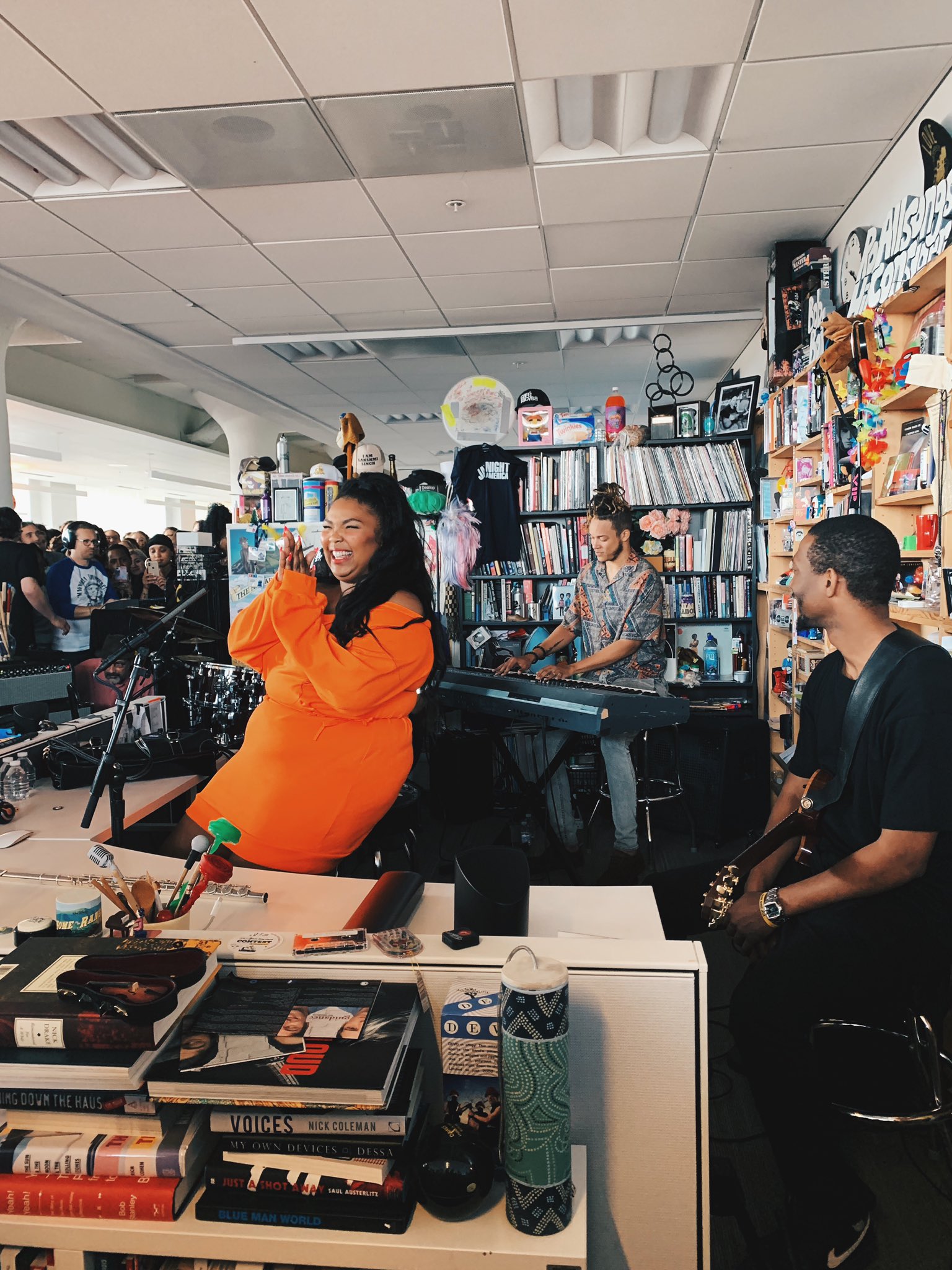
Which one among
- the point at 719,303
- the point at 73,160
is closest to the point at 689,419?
the point at 719,303

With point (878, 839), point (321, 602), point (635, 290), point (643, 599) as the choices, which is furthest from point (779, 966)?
point (635, 290)

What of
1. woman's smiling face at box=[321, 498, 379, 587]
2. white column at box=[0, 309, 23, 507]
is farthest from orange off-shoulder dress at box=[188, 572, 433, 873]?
white column at box=[0, 309, 23, 507]

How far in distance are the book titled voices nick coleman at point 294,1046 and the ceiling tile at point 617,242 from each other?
3.70m

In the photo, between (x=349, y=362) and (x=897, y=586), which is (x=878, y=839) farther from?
(x=349, y=362)

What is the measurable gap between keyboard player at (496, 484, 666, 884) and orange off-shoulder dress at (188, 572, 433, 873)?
1.61 metres

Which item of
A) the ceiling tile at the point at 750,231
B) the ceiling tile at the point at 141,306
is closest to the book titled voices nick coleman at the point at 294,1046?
the ceiling tile at the point at 750,231

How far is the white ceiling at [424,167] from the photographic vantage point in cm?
230

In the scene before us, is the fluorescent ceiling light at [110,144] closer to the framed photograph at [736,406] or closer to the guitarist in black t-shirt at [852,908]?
the guitarist in black t-shirt at [852,908]

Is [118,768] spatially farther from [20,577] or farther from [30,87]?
[20,577]

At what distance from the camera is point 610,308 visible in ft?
16.3

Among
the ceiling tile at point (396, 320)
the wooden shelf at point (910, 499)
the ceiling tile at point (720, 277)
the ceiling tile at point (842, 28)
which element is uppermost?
the ceiling tile at point (396, 320)

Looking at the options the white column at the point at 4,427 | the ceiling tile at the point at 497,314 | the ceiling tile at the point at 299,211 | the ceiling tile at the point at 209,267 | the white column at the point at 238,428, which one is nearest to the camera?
the ceiling tile at the point at 299,211

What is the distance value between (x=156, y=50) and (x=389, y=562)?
1766 millimetres

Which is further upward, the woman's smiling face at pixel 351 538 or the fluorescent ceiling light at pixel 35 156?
the fluorescent ceiling light at pixel 35 156
